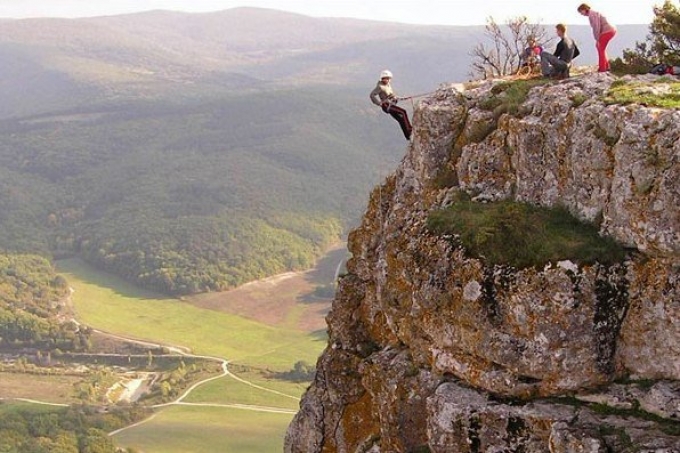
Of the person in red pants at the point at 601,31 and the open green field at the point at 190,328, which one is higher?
the person in red pants at the point at 601,31

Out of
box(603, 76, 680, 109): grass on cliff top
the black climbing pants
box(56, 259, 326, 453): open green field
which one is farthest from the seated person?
box(56, 259, 326, 453): open green field

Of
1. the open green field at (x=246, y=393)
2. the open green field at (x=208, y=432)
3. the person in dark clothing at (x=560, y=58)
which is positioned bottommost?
the open green field at (x=246, y=393)

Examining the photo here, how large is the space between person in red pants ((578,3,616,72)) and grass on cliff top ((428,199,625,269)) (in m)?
6.18

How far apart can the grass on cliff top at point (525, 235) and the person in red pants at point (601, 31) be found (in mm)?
6183

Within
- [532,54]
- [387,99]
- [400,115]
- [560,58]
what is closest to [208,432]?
[400,115]

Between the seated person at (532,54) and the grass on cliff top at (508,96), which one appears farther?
the seated person at (532,54)

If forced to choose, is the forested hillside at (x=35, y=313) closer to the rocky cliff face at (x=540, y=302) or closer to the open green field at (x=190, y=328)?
the open green field at (x=190, y=328)

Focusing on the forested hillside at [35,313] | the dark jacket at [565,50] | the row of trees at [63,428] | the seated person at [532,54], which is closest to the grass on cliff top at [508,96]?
the dark jacket at [565,50]

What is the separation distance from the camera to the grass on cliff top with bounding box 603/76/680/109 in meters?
17.1

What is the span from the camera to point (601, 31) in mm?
22141

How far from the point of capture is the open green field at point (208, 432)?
318ft

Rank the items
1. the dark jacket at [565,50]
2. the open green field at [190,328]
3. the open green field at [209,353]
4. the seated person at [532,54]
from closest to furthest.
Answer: the dark jacket at [565,50] → the seated person at [532,54] → the open green field at [209,353] → the open green field at [190,328]

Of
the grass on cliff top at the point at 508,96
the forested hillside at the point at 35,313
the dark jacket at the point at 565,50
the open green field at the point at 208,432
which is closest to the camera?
the grass on cliff top at the point at 508,96

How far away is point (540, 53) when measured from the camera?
22953 mm
